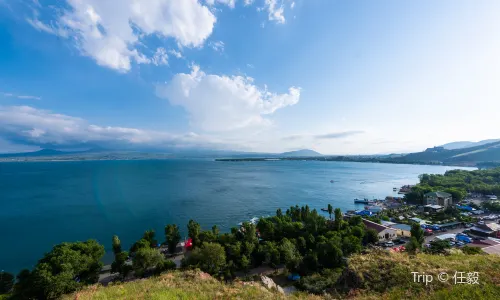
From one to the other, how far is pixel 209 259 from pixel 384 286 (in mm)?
11923

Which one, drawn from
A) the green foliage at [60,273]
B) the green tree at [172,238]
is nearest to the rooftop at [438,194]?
the green tree at [172,238]

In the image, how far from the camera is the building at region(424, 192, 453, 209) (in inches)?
1649

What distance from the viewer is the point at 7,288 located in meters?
16.7

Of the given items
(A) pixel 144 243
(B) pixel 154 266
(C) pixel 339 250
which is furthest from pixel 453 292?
(A) pixel 144 243

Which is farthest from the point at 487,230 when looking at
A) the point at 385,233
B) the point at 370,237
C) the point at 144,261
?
the point at 144,261

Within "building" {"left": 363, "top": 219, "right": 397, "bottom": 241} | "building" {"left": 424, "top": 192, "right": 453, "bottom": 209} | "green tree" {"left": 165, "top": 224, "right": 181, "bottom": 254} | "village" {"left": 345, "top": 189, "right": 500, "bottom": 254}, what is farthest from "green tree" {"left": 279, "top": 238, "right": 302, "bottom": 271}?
"building" {"left": 424, "top": 192, "right": 453, "bottom": 209}

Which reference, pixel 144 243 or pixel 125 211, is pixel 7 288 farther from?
pixel 125 211

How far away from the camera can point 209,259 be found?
15.9m

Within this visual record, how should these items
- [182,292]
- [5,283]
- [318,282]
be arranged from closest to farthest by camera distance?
[182,292]
[318,282]
[5,283]

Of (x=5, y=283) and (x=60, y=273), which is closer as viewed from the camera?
(x=60, y=273)

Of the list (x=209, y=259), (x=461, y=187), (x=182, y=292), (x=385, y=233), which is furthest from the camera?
(x=461, y=187)

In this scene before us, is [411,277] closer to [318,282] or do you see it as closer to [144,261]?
[318,282]

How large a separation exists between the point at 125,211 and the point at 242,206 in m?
23.0

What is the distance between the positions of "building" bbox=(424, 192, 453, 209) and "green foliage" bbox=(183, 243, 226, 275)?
4766 centimetres
